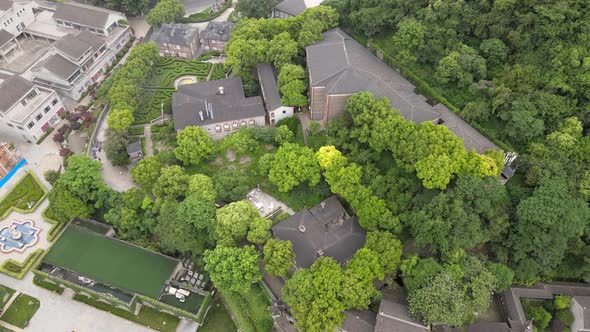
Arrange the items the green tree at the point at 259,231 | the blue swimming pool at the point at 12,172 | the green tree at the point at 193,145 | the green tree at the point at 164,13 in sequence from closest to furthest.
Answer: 1. the green tree at the point at 259,231
2. the green tree at the point at 193,145
3. the blue swimming pool at the point at 12,172
4. the green tree at the point at 164,13

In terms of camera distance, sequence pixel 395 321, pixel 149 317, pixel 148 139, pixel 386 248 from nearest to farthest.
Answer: pixel 395 321 < pixel 386 248 < pixel 149 317 < pixel 148 139

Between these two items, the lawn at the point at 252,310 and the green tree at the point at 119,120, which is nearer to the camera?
the lawn at the point at 252,310

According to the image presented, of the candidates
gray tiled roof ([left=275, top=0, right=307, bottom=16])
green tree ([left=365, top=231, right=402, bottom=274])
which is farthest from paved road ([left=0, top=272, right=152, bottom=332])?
gray tiled roof ([left=275, top=0, right=307, bottom=16])

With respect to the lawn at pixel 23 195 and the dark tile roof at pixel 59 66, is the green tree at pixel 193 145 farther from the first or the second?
the dark tile roof at pixel 59 66

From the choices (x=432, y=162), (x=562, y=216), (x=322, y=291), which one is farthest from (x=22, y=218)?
(x=562, y=216)

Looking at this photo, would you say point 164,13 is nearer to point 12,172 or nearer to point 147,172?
point 12,172

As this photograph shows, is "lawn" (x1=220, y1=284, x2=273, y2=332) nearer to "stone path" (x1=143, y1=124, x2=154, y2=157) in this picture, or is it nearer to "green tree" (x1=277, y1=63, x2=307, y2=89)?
"stone path" (x1=143, y1=124, x2=154, y2=157)

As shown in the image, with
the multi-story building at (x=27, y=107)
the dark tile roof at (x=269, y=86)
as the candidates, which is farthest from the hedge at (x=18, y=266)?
the dark tile roof at (x=269, y=86)

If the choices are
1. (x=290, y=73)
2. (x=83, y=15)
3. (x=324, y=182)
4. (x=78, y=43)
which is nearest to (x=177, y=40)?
(x=78, y=43)
